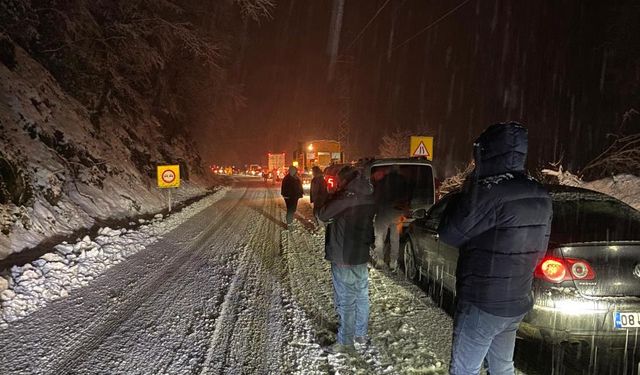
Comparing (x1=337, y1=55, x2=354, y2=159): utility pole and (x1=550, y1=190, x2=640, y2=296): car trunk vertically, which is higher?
(x1=337, y1=55, x2=354, y2=159): utility pole

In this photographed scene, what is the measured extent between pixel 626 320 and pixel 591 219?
121cm

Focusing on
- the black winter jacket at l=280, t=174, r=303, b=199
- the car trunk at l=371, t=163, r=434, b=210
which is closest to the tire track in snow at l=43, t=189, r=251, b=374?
the black winter jacket at l=280, t=174, r=303, b=199

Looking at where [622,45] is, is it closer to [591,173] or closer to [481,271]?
[591,173]

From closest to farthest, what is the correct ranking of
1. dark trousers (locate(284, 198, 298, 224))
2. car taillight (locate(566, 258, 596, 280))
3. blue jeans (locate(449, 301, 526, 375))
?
blue jeans (locate(449, 301, 526, 375)), car taillight (locate(566, 258, 596, 280)), dark trousers (locate(284, 198, 298, 224))

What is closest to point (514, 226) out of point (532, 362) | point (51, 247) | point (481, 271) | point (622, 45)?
point (481, 271)

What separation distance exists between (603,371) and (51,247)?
8.85 m

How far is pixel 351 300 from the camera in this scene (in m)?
4.59

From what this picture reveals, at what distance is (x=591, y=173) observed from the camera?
13852 millimetres

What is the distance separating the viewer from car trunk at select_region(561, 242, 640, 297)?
3.93 metres

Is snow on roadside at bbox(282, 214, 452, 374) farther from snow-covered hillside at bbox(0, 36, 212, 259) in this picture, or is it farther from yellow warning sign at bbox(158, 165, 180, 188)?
yellow warning sign at bbox(158, 165, 180, 188)

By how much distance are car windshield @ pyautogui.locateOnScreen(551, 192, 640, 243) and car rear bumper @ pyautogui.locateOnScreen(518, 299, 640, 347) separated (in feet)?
1.95

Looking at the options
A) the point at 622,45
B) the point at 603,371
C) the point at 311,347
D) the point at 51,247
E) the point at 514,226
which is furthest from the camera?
the point at 622,45

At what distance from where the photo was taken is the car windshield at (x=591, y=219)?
13.9ft

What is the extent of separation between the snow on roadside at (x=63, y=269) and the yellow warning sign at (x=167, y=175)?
5383 mm
